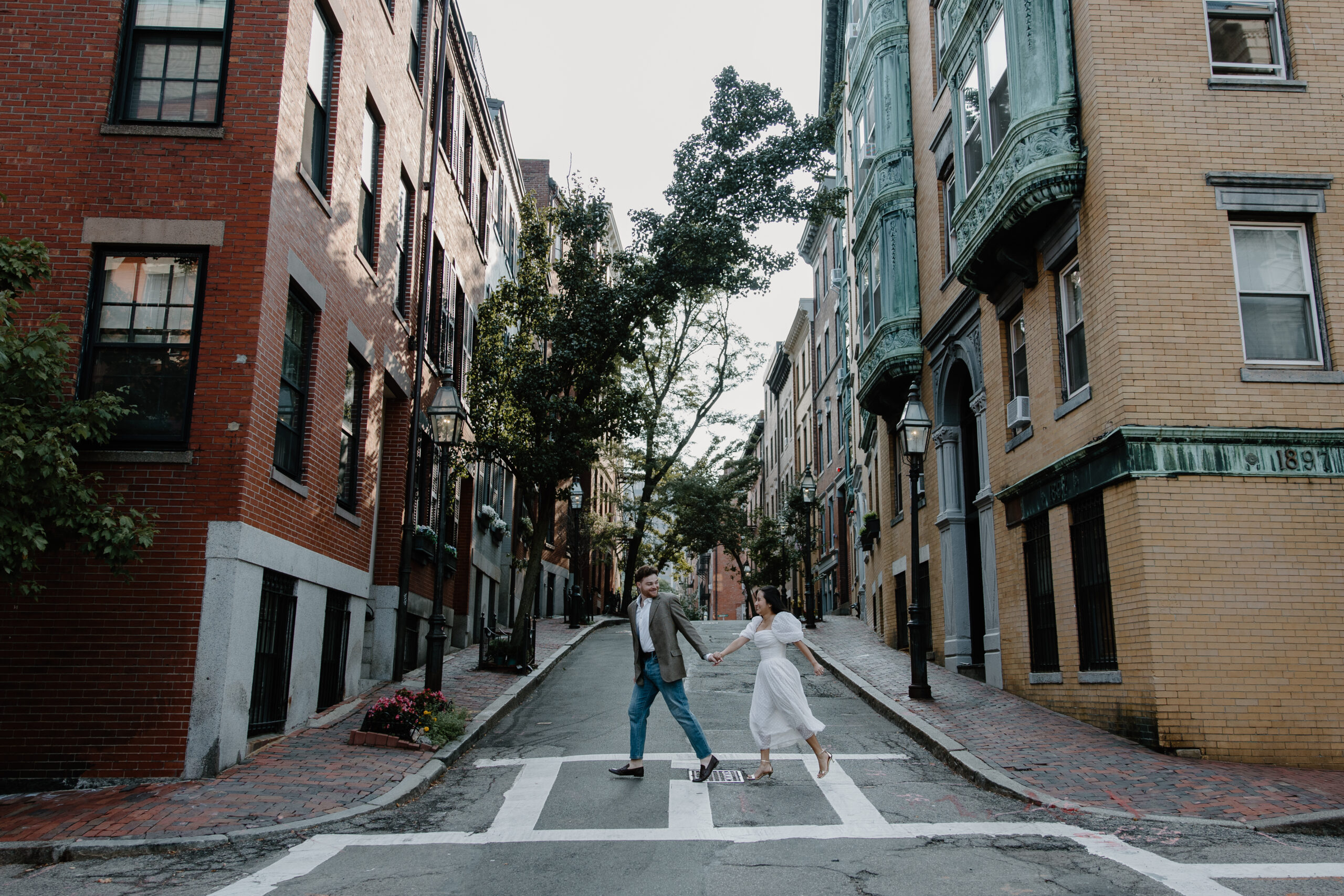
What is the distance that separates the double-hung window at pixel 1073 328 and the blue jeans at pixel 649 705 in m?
6.57

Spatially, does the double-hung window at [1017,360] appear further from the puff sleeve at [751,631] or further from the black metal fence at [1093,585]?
the puff sleeve at [751,631]

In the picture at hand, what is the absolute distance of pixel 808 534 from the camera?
29.7 meters

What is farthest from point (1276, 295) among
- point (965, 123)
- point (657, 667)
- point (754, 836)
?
point (754, 836)

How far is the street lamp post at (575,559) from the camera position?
29.7 meters

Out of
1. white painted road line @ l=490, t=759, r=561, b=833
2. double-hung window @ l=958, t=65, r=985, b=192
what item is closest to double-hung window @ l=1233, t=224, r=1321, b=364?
double-hung window @ l=958, t=65, r=985, b=192

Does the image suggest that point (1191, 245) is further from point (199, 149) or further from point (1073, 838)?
point (199, 149)

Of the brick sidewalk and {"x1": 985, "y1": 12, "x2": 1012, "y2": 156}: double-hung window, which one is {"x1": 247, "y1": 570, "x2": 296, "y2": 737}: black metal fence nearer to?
the brick sidewalk

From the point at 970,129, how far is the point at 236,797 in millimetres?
14154

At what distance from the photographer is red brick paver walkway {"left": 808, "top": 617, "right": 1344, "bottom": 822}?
825cm

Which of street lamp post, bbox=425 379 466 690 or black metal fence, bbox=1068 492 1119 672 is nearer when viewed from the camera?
black metal fence, bbox=1068 492 1119 672

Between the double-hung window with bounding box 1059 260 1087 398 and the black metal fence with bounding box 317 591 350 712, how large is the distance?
9807 mm

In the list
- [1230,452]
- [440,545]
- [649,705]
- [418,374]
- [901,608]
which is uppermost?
[418,374]

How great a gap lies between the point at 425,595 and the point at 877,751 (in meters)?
10.2

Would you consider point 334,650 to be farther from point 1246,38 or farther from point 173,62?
point 1246,38
